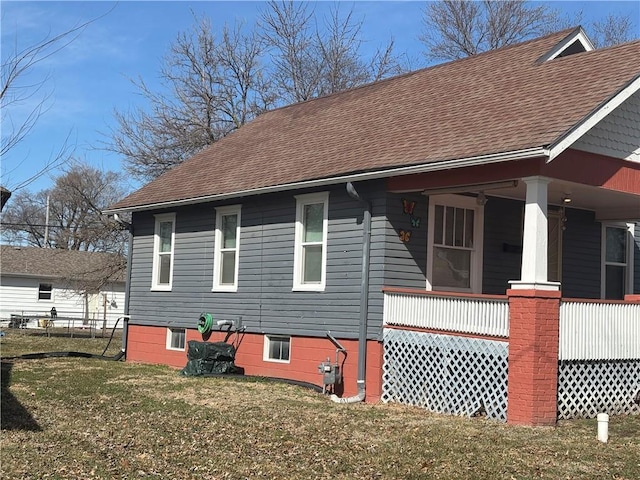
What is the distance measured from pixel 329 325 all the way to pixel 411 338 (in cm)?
198

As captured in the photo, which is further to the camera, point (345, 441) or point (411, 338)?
point (411, 338)

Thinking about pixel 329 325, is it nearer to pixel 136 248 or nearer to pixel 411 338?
pixel 411 338

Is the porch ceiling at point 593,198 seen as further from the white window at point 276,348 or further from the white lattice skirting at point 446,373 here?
the white window at point 276,348

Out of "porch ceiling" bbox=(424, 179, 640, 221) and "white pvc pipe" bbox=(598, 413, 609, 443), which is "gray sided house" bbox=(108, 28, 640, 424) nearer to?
"porch ceiling" bbox=(424, 179, 640, 221)

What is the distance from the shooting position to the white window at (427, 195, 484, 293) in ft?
43.0

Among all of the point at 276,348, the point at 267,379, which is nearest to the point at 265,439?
the point at 267,379

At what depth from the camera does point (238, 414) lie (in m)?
10.5

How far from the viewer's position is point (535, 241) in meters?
10.2

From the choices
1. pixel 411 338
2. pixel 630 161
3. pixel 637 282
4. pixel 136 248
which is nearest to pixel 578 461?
pixel 411 338

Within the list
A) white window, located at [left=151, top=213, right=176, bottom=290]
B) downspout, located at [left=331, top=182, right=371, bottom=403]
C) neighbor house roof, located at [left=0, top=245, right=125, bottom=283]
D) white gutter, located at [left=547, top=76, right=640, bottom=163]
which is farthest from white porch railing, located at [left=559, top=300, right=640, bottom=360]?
neighbor house roof, located at [left=0, top=245, right=125, bottom=283]

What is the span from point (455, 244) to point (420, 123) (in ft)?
7.10

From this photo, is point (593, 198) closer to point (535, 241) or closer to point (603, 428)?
point (535, 241)

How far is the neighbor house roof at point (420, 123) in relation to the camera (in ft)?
36.2

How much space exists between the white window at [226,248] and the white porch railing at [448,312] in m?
4.68
